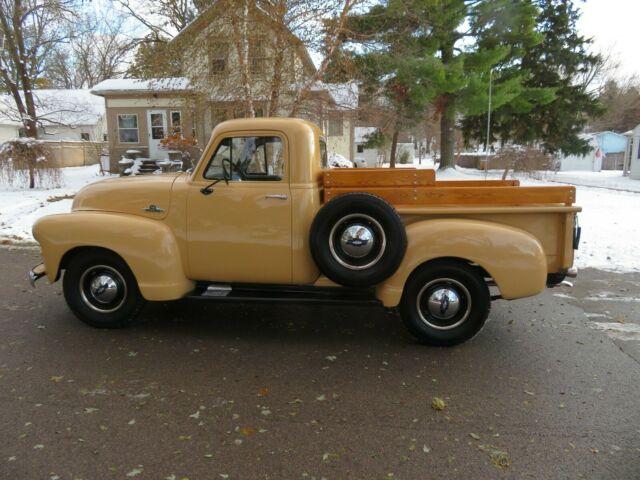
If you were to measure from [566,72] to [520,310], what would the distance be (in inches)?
895

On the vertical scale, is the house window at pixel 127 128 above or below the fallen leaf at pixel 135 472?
above

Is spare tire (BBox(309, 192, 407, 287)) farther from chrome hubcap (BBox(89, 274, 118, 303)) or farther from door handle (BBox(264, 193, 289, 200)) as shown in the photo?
chrome hubcap (BBox(89, 274, 118, 303))

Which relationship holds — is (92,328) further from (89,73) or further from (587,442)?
(89,73)

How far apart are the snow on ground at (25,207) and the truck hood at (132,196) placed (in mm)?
5553

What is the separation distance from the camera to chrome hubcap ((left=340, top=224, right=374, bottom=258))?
417cm

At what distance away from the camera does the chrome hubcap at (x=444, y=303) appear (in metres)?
4.35

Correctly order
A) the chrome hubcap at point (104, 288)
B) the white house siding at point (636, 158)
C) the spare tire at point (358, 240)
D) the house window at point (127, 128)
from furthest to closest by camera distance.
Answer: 1. the white house siding at point (636, 158)
2. the house window at point (127, 128)
3. the chrome hubcap at point (104, 288)
4. the spare tire at point (358, 240)

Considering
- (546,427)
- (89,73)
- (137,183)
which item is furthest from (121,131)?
(89,73)

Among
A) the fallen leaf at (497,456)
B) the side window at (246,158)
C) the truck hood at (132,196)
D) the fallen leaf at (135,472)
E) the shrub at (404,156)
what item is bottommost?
the fallen leaf at (497,456)

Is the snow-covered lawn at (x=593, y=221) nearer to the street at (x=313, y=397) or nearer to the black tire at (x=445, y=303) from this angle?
the street at (x=313, y=397)

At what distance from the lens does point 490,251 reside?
4125 millimetres

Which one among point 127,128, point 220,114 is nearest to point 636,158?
point 220,114

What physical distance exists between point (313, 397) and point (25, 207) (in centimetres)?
1243

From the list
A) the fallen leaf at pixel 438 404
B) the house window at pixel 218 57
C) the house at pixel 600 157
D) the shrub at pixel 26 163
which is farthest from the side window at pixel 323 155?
the house at pixel 600 157
